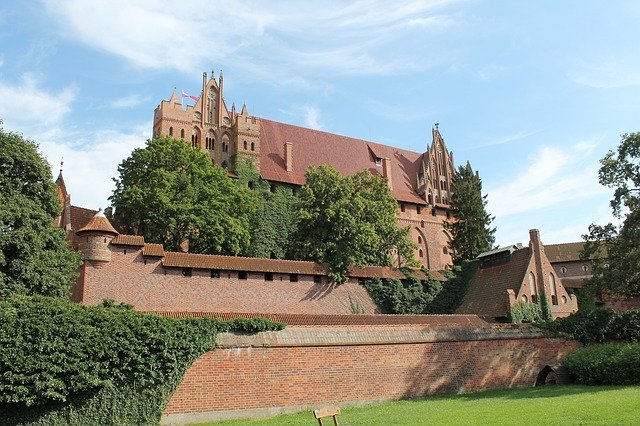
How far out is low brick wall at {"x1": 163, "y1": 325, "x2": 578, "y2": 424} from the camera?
17.3m

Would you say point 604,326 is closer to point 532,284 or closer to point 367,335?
point 532,284

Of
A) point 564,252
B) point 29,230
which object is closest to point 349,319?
point 29,230

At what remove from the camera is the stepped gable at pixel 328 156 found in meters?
49.2

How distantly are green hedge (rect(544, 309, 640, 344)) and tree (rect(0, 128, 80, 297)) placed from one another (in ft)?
70.6

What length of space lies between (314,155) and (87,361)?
129ft

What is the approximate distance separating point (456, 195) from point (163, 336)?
37943mm

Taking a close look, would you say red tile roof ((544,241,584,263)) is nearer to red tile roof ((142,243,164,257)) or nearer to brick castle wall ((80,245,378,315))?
brick castle wall ((80,245,378,315))

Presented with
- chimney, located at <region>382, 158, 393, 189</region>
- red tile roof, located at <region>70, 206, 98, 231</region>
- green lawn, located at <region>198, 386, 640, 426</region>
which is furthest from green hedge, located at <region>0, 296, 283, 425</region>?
chimney, located at <region>382, 158, 393, 189</region>

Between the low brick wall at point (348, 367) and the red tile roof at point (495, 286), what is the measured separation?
1194 centimetres

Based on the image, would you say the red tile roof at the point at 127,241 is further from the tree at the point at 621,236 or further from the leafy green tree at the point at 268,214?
the tree at the point at 621,236

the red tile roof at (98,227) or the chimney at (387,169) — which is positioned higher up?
the chimney at (387,169)

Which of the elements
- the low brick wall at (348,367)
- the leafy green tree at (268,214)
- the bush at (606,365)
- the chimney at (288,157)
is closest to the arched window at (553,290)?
the low brick wall at (348,367)

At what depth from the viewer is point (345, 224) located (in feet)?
123

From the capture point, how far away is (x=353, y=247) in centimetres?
3697
